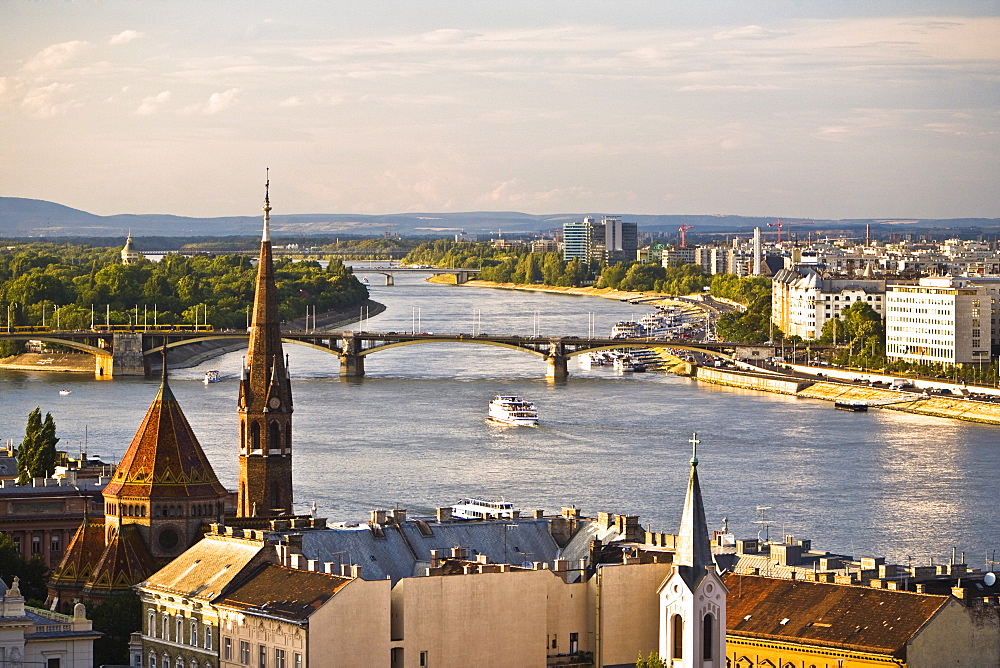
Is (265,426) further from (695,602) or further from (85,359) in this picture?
(85,359)

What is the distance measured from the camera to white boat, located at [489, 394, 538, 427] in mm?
40062

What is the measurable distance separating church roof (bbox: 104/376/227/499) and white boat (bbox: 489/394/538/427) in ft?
66.0

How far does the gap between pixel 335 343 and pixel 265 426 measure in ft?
114

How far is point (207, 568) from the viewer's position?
704 inches

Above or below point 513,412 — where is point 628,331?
below

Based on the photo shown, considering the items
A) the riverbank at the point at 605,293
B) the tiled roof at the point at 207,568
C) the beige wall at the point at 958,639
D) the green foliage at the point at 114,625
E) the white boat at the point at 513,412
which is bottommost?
the riverbank at the point at 605,293

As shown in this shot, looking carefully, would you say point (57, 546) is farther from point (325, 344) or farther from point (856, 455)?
point (325, 344)

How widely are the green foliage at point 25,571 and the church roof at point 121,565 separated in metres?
0.83

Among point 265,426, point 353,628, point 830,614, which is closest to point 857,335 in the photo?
point 265,426

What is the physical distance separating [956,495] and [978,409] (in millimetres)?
15971

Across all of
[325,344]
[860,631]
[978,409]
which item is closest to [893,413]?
[978,409]

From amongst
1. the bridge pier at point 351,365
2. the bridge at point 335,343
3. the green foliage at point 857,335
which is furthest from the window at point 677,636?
the green foliage at point 857,335

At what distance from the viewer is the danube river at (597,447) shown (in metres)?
27.8

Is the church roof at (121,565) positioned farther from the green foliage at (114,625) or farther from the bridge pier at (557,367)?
the bridge pier at (557,367)
